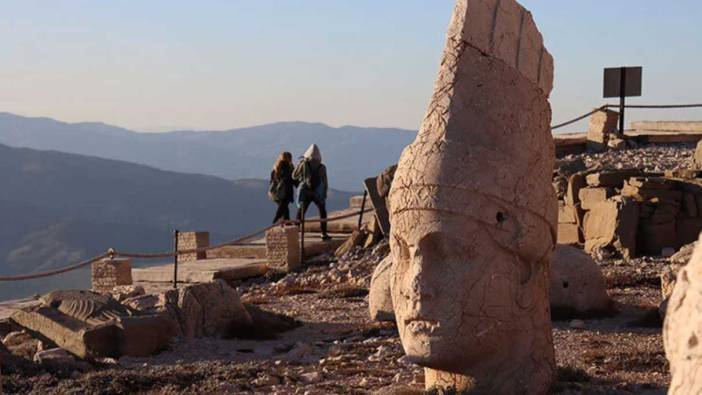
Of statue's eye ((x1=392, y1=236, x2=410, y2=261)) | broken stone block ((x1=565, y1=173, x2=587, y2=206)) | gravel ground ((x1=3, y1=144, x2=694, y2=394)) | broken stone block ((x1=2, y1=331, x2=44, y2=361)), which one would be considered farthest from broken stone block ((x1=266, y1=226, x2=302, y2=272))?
statue's eye ((x1=392, y1=236, x2=410, y2=261))

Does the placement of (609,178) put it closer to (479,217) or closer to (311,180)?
(311,180)

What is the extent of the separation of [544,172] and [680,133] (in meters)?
17.0

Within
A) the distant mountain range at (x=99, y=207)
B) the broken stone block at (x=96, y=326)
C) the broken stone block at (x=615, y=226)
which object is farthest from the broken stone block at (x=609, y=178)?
the distant mountain range at (x=99, y=207)

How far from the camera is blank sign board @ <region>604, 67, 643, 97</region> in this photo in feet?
81.4

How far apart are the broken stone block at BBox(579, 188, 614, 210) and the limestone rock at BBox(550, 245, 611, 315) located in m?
4.57

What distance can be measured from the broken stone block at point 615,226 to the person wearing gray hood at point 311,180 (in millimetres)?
5563

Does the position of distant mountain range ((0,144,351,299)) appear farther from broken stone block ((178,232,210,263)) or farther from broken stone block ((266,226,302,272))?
broken stone block ((266,226,302,272))

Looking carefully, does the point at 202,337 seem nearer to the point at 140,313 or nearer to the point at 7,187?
the point at 140,313

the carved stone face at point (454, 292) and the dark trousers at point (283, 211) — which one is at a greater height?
the dark trousers at point (283, 211)

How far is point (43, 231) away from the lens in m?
119

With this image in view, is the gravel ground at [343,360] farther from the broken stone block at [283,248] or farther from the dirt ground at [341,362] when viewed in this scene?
the broken stone block at [283,248]

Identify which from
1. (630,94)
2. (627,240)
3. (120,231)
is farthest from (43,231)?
(627,240)

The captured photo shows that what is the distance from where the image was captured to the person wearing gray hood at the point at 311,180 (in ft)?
68.2

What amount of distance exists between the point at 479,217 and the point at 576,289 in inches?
181
